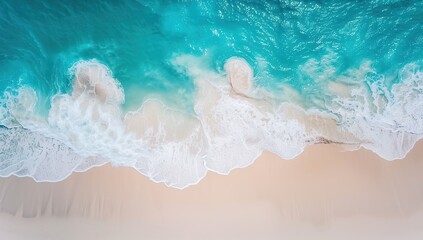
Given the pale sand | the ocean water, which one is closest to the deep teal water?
the ocean water

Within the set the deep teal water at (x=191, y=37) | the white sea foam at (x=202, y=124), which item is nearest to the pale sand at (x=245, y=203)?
the white sea foam at (x=202, y=124)

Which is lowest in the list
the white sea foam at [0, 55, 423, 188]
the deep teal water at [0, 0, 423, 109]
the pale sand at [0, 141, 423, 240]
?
the pale sand at [0, 141, 423, 240]

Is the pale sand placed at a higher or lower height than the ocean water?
lower

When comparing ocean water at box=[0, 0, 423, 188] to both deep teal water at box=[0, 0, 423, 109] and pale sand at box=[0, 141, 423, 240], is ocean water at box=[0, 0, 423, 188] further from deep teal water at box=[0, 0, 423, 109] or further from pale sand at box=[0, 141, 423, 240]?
pale sand at box=[0, 141, 423, 240]

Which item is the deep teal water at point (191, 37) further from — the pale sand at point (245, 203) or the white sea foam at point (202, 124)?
the pale sand at point (245, 203)

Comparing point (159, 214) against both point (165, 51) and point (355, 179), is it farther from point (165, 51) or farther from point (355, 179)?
point (355, 179)

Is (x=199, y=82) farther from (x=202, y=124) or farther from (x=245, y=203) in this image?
(x=245, y=203)

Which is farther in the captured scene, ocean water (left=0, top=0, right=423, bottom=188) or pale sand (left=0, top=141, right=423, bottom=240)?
ocean water (left=0, top=0, right=423, bottom=188)

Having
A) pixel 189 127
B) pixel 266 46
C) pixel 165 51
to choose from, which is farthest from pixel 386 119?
pixel 165 51
